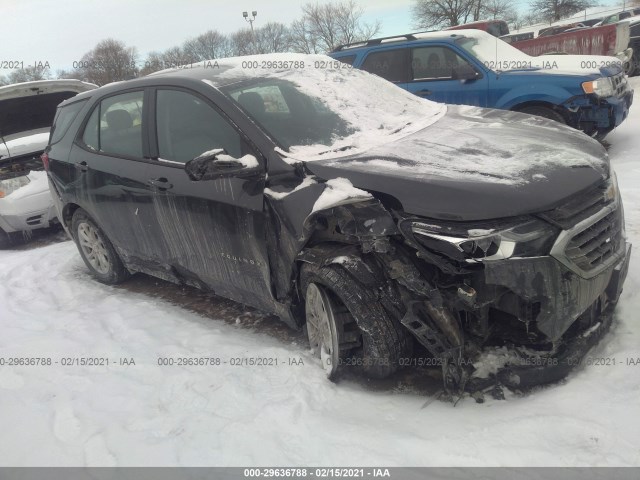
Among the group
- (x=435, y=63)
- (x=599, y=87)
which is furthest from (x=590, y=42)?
(x=599, y=87)

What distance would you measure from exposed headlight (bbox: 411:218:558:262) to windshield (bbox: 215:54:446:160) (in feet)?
3.08

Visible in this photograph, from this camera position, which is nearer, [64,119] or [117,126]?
[117,126]

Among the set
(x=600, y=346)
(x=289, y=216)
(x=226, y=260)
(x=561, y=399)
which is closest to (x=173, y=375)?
(x=226, y=260)

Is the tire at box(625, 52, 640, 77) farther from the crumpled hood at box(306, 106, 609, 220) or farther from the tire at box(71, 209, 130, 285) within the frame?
the tire at box(71, 209, 130, 285)

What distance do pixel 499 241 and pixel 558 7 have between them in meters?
67.2

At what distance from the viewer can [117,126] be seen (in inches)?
163

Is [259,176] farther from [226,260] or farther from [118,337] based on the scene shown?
[118,337]

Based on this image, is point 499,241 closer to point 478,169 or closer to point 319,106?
point 478,169

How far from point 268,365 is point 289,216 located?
0.94m

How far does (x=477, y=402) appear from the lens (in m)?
2.55

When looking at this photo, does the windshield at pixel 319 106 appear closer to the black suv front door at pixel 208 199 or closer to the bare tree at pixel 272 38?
the black suv front door at pixel 208 199

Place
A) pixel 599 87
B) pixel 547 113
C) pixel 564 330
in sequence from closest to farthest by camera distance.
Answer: pixel 564 330, pixel 599 87, pixel 547 113

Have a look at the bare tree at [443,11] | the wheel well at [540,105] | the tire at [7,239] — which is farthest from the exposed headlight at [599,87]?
the bare tree at [443,11]

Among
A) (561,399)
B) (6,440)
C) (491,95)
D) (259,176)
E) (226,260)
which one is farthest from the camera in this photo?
(491,95)
